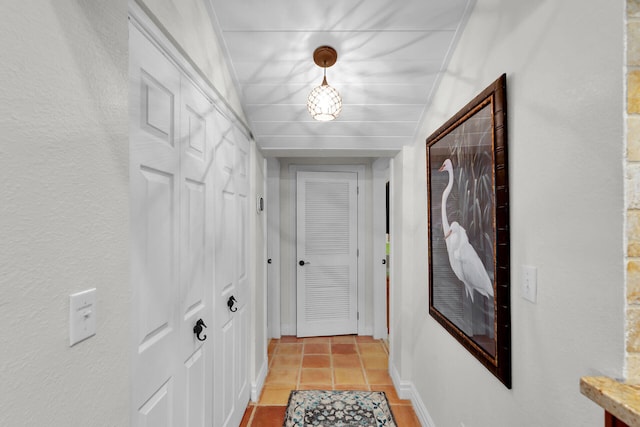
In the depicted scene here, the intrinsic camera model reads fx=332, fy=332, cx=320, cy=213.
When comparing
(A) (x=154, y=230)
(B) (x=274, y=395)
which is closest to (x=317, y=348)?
(B) (x=274, y=395)

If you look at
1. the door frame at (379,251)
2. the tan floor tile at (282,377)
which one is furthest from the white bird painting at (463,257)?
the door frame at (379,251)

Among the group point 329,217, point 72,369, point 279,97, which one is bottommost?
point 72,369

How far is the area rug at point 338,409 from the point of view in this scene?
2254 mm

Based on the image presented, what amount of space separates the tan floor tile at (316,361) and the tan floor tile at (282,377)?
173mm

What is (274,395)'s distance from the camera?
260 cm

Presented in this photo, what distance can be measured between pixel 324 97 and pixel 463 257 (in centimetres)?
106

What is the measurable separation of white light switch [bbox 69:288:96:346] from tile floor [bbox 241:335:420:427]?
1.86 m

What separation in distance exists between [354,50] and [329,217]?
2275 millimetres

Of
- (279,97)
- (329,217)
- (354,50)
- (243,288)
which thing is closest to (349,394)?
(243,288)

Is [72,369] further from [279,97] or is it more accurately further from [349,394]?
[349,394]

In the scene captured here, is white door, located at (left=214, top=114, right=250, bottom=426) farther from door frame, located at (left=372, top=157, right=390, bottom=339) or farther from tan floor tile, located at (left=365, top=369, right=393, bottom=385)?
door frame, located at (left=372, top=157, right=390, bottom=339)

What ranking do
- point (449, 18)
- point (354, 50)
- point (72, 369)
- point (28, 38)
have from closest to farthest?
point (28, 38)
point (72, 369)
point (449, 18)
point (354, 50)

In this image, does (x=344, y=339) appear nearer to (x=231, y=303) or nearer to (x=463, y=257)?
(x=231, y=303)

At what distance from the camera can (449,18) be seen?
1.62 meters
